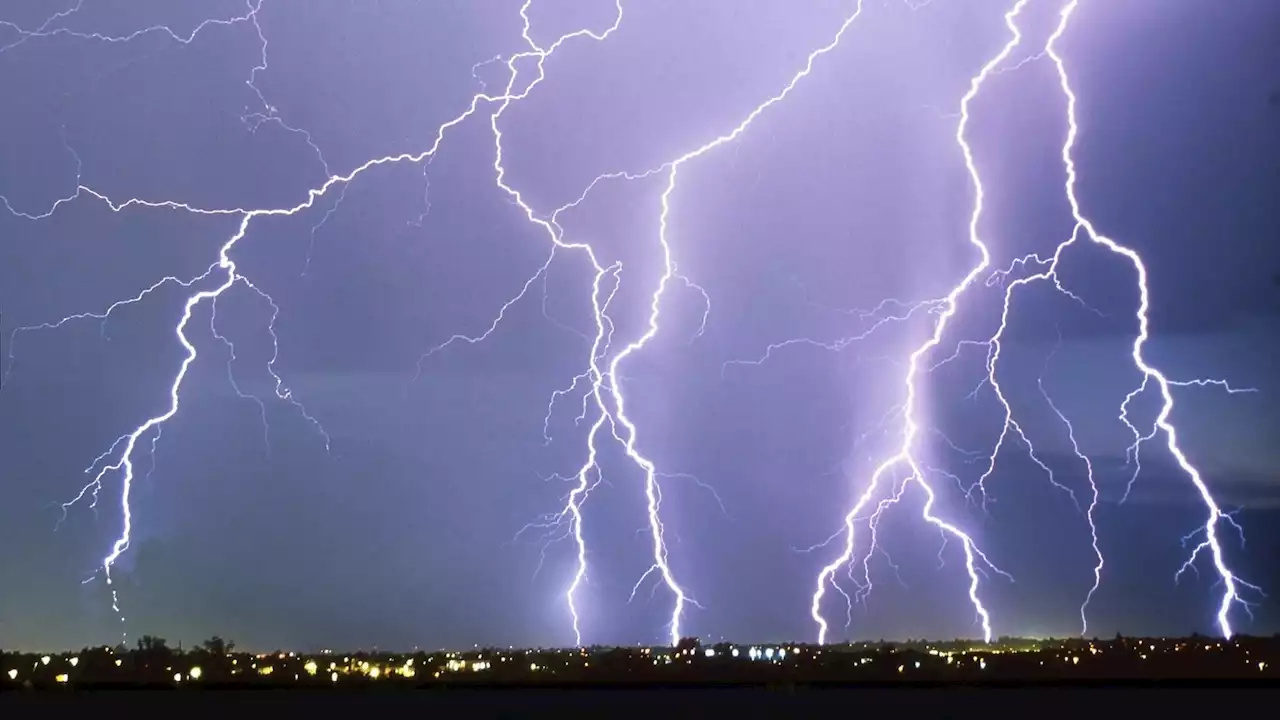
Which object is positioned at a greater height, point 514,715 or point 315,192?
point 315,192

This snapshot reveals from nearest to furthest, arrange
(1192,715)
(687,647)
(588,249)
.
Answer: (588,249)
(687,647)
(1192,715)

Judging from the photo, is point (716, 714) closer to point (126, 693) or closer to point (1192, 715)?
point (1192, 715)

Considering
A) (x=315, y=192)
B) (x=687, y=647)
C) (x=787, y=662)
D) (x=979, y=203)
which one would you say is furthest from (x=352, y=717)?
(x=979, y=203)

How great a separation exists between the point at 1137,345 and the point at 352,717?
810cm

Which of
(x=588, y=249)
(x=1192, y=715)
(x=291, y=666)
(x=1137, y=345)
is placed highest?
(x=588, y=249)

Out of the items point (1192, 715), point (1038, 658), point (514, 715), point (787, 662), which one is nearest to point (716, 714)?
point (787, 662)

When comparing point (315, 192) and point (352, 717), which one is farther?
point (352, 717)

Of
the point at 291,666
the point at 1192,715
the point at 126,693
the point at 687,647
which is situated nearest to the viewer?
the point at 687,647

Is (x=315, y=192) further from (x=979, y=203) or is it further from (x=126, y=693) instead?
(x=126, y=693)

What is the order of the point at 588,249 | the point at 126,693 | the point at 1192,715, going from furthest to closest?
the point at 126,693, the point at 1192,715, the point at 588,249

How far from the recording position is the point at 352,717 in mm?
12219

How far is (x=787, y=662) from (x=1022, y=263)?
5007 mm

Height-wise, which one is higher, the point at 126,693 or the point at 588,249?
the point at 588,249

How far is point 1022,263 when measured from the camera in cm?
1014
